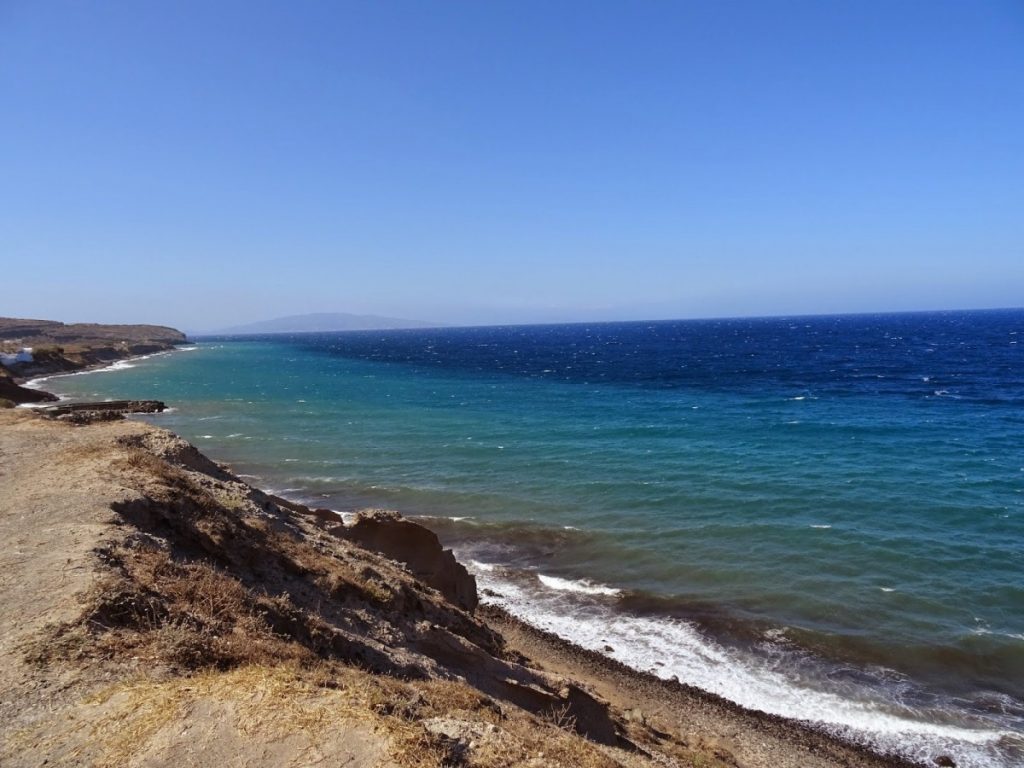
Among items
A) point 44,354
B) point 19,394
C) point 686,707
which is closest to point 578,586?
point 686,707

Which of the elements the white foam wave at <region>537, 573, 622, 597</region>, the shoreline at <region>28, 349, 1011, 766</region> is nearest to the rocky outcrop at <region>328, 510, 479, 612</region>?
the shoreline at <region>28, 349, 1011, 766</region>

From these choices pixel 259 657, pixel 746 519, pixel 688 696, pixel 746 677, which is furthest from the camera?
pixel 746 519

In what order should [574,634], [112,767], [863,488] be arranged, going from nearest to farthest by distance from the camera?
[112,767] < [574,634] < [863,488]

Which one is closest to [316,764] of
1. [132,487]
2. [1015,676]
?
[132,487]

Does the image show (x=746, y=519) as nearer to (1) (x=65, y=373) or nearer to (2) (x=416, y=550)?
(2) (x=416, y=550)

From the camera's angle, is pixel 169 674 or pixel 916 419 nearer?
pixel 169 674

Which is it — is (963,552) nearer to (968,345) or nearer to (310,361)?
(968,345)
